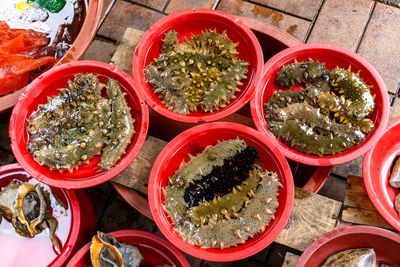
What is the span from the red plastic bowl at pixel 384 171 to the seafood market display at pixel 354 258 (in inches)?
8.3

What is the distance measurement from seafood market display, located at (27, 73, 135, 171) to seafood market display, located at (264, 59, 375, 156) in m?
0.94

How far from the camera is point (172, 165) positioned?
2.00 m

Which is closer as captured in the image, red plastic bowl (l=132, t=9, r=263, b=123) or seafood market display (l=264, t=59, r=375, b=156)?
seafood market display (l=264, t=59, r=375, b=156)

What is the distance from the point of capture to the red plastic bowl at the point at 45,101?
1.87 metres

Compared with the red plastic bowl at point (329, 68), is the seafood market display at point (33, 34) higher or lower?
lower

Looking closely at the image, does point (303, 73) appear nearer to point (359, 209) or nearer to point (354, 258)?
point (359, 209)

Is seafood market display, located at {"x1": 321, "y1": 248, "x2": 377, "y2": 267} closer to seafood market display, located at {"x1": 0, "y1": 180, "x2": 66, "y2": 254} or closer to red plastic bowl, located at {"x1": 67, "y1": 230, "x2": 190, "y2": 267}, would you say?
red plastic bowl, located at {"x1": 67, "y1": 230, "x2": 190, "y2": 267}

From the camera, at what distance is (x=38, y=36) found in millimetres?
2543

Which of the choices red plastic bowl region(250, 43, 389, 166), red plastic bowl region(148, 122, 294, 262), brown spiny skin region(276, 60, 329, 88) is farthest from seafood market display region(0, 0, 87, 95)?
brown spiny skin region(276, 60, 329, 88)

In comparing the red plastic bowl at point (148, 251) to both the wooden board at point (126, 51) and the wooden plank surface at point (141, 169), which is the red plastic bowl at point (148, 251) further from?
the wooden board at point (126, 51)

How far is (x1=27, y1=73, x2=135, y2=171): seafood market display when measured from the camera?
1898mm

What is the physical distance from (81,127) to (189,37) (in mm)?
1010

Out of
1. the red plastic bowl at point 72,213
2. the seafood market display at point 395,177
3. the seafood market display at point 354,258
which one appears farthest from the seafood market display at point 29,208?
the seafood market display at point 395,177

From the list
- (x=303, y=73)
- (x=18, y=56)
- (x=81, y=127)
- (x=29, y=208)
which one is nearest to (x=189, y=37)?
(x=303, y=73)
